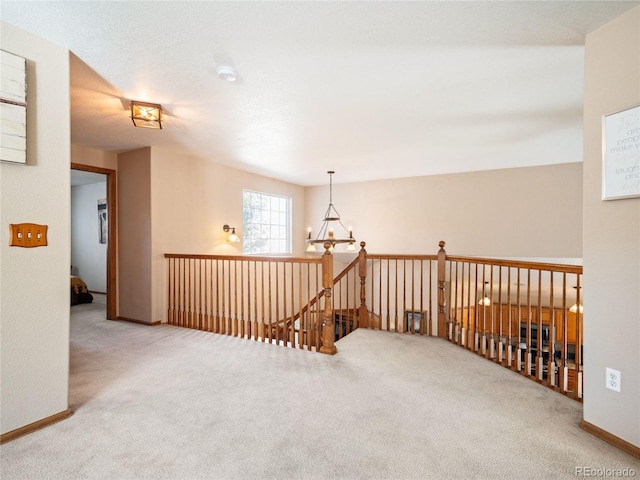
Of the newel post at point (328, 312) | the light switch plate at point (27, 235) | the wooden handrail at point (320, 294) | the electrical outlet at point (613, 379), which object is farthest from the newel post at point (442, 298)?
the light switch plate at point (27, 235)

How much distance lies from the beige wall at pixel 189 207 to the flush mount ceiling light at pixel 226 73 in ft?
8.46

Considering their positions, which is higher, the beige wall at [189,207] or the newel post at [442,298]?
the beige wall at [189,207]

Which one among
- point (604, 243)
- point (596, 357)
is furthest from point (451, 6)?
point (596, 357)

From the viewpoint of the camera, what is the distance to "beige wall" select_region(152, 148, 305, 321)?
14.9 feet

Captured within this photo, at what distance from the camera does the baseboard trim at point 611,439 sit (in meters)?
1.75

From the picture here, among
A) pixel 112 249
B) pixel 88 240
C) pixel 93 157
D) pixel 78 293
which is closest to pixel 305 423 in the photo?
pixel 112 249

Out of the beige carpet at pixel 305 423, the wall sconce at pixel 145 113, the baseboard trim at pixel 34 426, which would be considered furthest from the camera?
the wall sconce at pixel 145 113

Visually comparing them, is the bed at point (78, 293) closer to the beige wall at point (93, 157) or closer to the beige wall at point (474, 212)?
the beige wall at point (93, 157)

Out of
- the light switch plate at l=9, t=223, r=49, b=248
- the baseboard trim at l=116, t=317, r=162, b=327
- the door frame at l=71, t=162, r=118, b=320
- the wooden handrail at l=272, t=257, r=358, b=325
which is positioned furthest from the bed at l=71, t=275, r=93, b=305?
the light switch plate at l=9, t=223, r=49, b=248

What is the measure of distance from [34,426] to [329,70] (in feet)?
9.87

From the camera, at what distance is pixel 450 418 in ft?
6.93

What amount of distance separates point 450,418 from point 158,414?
1.90m

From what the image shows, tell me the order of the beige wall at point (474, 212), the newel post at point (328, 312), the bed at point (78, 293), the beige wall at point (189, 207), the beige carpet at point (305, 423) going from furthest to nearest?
the bed at point (78, 293), the beige wall at point (474, 212), the beige wall at point (189, 207), the newel post at point (328, 312), the beige carpet at point (305, 423)

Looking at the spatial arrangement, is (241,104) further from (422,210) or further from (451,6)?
(422,210)
